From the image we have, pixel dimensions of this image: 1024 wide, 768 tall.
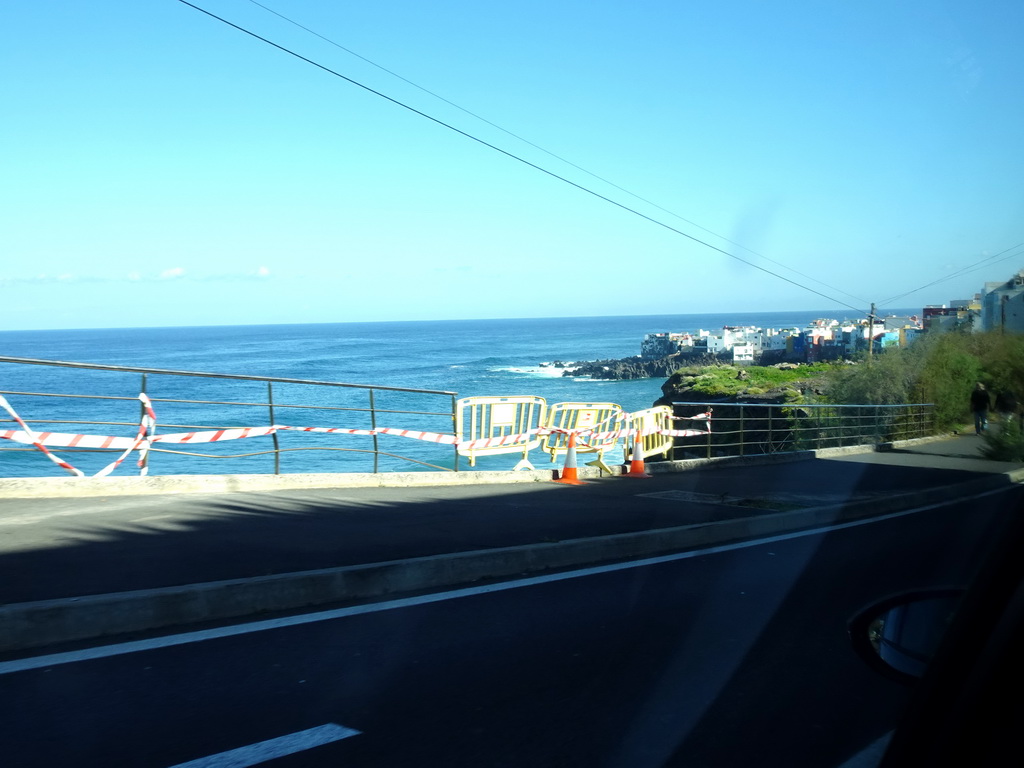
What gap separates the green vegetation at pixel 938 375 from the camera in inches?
888

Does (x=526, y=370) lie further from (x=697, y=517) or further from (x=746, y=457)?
(x=697, y=517)

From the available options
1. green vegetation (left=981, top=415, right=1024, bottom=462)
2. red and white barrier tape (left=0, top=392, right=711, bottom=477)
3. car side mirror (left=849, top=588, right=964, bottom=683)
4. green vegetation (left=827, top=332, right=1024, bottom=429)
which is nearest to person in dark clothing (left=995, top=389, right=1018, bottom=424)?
green vegetation (left=827, top=332, right=1024, bottom=429)

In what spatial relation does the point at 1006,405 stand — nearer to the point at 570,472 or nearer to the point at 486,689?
the point at 570,472

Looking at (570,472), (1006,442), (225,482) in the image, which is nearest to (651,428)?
(570,472)

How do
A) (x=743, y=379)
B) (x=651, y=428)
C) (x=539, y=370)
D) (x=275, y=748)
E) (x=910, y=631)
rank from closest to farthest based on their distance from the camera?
(x=910, y=631), (x=275, y=748), (x=651, y=428), (x=743, y=379), (x=539, y=370)

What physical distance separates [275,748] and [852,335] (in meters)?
64.8

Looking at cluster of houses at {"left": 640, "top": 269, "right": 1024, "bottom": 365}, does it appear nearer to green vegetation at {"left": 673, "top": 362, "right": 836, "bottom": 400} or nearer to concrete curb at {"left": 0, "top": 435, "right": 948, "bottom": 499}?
green vegetation at {"left": 673, "top": 362, "right": 836, "bottom": 400}

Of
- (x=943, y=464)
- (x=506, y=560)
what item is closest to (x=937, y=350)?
(x=943, y=464)

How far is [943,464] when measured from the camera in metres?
18.3

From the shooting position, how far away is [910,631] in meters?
2.01

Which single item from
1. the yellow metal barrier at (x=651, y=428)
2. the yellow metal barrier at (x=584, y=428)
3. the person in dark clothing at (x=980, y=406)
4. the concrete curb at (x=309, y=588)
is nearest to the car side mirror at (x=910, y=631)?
the concrete curb at (x=309, y=588)

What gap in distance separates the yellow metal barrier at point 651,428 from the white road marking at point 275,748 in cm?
1235

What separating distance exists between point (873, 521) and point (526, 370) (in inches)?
3567

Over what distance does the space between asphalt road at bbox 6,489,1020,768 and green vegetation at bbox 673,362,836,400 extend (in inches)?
1827
